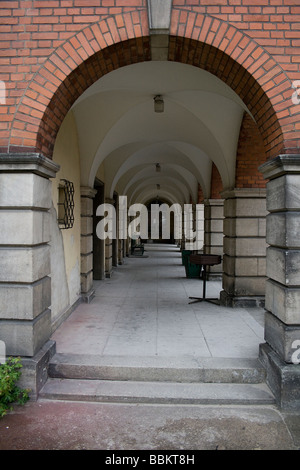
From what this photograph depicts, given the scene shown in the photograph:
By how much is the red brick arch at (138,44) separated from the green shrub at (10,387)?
82.5 inches

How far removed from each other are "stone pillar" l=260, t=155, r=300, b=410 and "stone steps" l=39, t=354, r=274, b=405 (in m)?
0.24

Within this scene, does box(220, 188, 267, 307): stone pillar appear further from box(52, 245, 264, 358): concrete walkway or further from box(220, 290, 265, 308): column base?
box(52, 245, 264, 358): concrete walkway

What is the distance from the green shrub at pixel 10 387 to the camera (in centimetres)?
332

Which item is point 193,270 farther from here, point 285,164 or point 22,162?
point 22,162

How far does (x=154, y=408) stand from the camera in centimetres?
351

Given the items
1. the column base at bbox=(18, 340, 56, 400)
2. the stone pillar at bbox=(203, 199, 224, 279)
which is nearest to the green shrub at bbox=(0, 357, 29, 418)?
the column base at bbox=(18, 340, 56, 400)

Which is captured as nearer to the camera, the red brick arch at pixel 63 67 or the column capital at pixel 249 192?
the red brick arch at pixel 63 67

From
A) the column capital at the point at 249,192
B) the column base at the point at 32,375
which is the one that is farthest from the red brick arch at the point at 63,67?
the column capital at the point at 249,192

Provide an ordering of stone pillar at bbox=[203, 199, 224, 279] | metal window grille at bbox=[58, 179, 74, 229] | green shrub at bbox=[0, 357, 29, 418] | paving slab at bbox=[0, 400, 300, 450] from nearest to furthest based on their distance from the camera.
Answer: paving slab at bbox=[0, 400, 300, 450]
green shrub at bbox=[0, 357, 29, 418]
metal window grille at bbox=[58, 179, 74, 229]
stone pillar at bbox=[203, 199, 224, 279]

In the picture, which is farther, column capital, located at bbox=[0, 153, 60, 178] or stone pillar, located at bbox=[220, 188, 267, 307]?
stone pillar, located at bbox=[220, 188, 267, 307]

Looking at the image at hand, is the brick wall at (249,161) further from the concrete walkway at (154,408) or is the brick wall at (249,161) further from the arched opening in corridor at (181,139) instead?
the concrete walkway at (154,408)

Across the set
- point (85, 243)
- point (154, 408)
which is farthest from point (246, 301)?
point (154, 408)

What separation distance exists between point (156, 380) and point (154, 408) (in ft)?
1.57

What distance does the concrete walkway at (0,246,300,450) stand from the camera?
2988 millimetres
